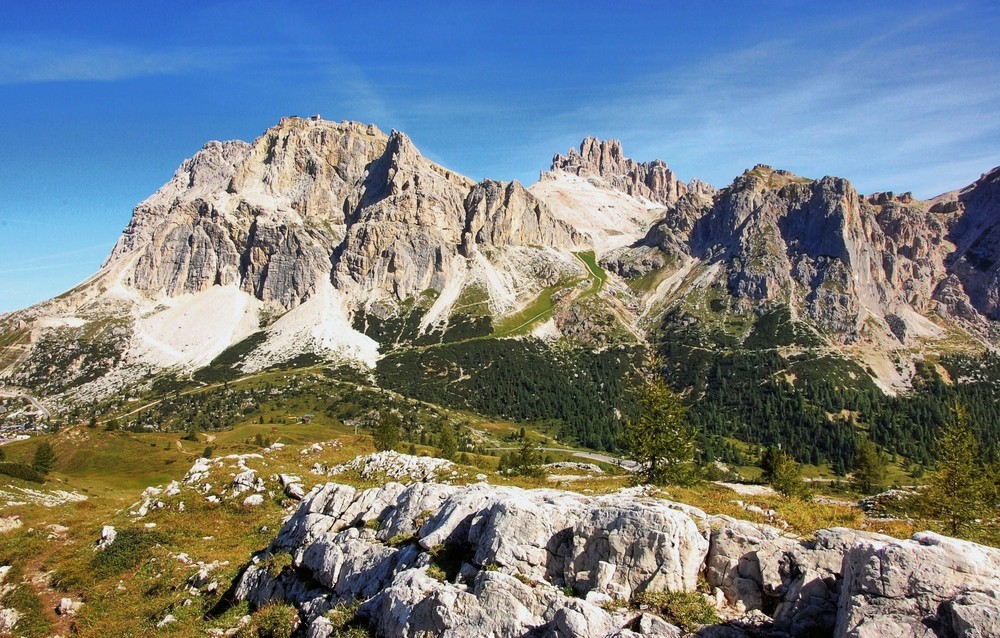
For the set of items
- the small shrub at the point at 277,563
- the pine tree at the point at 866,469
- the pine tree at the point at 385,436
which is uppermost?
the small shrub at the point at 277,563

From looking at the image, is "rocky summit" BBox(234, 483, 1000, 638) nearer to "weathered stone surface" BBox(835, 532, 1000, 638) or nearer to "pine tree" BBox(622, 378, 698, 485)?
"weathered stone surface" BBox(835, 532, 1000, 638)

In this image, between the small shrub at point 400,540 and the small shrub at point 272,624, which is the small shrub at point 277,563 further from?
the small shrub at point 400,540

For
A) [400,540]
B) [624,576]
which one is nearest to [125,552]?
[400,540]

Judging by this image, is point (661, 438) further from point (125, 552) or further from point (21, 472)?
point (21, 472)

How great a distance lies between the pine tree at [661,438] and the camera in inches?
1965

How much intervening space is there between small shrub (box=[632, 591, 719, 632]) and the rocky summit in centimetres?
20

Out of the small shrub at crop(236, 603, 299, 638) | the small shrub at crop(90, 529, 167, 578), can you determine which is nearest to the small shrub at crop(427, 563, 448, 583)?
the small shrub at crop(236, 603, 299, 638)

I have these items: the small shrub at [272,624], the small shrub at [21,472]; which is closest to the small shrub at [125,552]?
the small shrub at [272,624]

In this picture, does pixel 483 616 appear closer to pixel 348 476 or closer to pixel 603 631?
pixel 603 631

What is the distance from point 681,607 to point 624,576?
2.10 meters

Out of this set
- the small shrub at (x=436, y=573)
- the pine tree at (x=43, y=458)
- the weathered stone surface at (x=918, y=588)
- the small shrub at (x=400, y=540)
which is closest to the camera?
the weathered stone surface at (x=918, y=588)

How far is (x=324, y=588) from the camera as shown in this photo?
79.9 feet

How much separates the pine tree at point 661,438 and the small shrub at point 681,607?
33847 mm

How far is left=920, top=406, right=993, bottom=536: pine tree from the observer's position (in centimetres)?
2905
